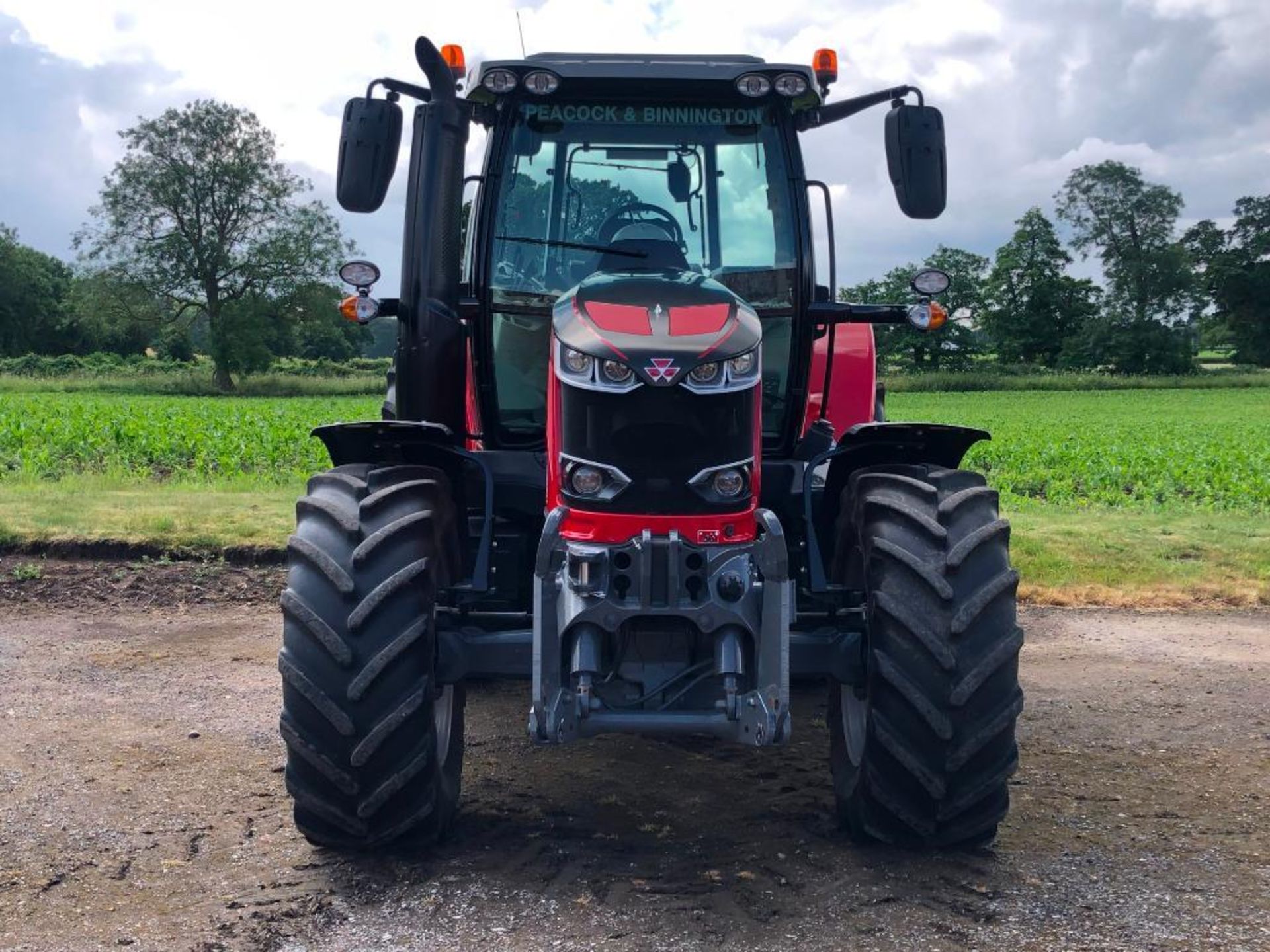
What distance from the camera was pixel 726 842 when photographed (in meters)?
4.20

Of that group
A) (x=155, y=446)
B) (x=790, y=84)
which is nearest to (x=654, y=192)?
(x=790, y=84)

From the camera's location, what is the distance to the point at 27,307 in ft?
239

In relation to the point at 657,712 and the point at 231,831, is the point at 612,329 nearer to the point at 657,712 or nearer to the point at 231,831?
the point at 657,712

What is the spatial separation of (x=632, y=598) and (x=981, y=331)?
230 ft

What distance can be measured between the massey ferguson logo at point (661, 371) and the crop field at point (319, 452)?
1125 centimetres

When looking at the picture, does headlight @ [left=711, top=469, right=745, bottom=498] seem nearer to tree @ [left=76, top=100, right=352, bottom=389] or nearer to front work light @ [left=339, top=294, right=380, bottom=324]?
front work light @ [left=339, top=294, right=380, bottom=324]

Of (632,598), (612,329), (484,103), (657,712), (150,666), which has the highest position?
(484,103)

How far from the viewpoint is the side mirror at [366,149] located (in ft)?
14.7

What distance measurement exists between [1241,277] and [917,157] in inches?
3015

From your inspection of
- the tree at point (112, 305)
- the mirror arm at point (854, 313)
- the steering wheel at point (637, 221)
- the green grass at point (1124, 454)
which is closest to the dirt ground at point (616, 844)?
the mirror arm at point (854, 313)

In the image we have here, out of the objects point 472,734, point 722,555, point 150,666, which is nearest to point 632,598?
point 722,555

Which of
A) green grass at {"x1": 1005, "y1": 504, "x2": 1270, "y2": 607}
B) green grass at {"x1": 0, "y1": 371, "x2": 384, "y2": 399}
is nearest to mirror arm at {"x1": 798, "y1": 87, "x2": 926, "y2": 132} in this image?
green grass at {"x1": 1005, "y1": 504, "x2": 1270, "y2": 607}

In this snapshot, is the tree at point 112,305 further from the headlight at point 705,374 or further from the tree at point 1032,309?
the headlight at point 705,374

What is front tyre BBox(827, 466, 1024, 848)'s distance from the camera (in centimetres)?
379
